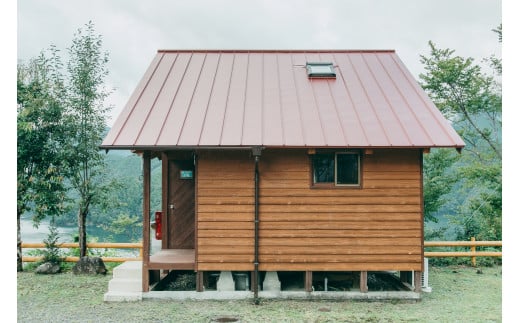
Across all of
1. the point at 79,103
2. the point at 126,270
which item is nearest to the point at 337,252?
the point at 126,270

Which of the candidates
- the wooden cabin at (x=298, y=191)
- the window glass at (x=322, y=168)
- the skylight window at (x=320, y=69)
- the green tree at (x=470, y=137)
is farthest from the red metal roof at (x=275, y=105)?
the green tree at (x=470, y=137)

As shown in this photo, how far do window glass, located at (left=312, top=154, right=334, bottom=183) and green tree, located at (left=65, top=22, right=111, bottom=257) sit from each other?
646 centimetres

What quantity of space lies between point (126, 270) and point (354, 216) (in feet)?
16.5

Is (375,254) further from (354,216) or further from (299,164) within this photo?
(299,164)

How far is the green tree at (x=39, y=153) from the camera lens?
1134 centimetres

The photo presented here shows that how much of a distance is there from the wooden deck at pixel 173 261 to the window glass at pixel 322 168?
307cm

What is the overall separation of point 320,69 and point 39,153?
7.70 m

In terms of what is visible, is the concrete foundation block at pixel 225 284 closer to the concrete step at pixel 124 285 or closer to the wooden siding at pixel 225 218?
the wooden siding at pixel 225 218

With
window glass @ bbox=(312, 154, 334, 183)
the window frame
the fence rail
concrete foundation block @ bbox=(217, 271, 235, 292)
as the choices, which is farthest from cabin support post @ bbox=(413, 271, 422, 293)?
concrete foundation block @ bbox=(217, 271, 235, 292)

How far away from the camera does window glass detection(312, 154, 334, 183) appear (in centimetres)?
885

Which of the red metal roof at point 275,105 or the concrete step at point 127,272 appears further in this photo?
the concrete step at point 127,272

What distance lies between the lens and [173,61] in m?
11.4

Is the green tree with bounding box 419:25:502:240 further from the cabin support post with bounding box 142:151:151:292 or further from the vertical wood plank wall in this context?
the cabin support post with bounding box 142:151:151:292

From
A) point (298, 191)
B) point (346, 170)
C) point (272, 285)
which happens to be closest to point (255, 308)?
point (272, 285)
